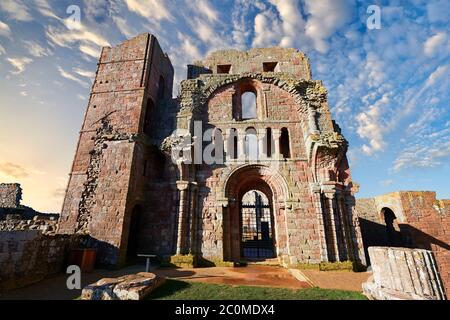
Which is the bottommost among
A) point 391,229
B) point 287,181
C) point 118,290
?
point 118,290

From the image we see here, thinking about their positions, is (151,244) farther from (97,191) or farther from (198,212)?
(97,191)

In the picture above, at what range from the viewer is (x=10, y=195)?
1645 centimetres

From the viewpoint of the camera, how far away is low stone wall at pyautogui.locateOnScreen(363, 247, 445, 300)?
13.8 ft

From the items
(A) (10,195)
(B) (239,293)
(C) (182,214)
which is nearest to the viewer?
(B) (239,293)

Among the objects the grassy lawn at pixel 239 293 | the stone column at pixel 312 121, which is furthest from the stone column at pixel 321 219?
the grassy lawn at pixel 239 293

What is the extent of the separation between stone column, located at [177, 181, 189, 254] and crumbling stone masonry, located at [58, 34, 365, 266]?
49mm

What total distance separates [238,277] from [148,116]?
995 cm

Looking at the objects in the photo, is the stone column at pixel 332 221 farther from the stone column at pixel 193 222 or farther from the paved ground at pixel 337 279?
the stone column at pixel 193 222

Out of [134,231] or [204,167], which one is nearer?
[134,231]

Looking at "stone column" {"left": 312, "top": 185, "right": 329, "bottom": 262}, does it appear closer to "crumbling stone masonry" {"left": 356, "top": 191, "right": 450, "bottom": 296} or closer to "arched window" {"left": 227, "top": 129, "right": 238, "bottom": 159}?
"arched window" {"left": 227, "top": 129, "right": 238, "bottom": 159}

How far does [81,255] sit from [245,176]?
311 inches

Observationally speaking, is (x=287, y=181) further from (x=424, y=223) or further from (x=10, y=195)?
(x=10, y=195)

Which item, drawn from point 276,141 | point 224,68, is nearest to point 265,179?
point 276,141

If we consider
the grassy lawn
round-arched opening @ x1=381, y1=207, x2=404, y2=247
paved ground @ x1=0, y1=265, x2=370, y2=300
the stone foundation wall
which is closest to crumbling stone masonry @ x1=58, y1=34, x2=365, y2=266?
paved ground @ x1=0, y1=265, x2=370, y2=300
